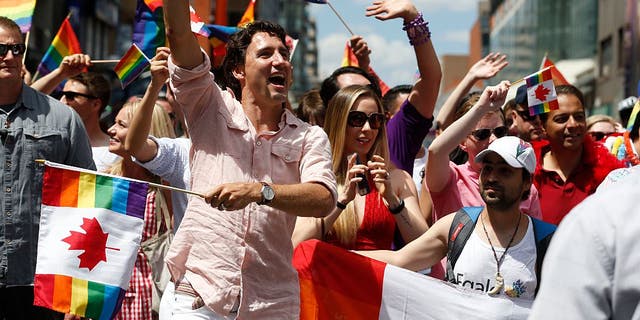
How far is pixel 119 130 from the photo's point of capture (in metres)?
6.46

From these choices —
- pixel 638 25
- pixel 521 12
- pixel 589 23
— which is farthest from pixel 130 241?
pixel 521 12

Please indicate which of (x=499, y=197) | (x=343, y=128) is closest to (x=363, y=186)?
(x=343, y=128)

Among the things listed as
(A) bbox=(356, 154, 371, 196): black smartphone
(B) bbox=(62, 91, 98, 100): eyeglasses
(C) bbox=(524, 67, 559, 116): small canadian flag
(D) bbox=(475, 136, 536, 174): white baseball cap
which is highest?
(D) bbox=(475, 136, 536, 174): white baseball cap

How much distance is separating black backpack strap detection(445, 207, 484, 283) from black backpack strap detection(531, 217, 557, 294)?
0.27 meters

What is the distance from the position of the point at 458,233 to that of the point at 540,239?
35 centimetres

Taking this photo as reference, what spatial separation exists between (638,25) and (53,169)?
2849cm

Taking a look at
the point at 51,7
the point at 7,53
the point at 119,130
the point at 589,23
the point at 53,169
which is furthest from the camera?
the point at 589,23

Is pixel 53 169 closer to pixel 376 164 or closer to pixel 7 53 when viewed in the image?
pixel 7 53

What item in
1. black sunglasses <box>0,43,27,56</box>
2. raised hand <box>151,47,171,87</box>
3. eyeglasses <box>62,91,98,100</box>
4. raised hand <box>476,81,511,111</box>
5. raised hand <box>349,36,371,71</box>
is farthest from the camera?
eyeglasses <box>62,91,98,100</box>

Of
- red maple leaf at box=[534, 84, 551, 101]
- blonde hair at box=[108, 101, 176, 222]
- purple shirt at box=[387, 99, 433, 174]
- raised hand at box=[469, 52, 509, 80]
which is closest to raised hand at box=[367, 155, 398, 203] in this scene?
purple shirt at box=[387, 99, 433, 174]

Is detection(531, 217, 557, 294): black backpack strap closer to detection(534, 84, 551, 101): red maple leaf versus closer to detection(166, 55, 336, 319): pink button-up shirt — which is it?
detection(166, 55, 336, 319): pink button-up shirt

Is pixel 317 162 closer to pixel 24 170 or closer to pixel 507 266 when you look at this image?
pixel 507 266

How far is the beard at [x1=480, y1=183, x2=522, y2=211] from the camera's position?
16.4ft

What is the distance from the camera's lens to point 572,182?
659cm
